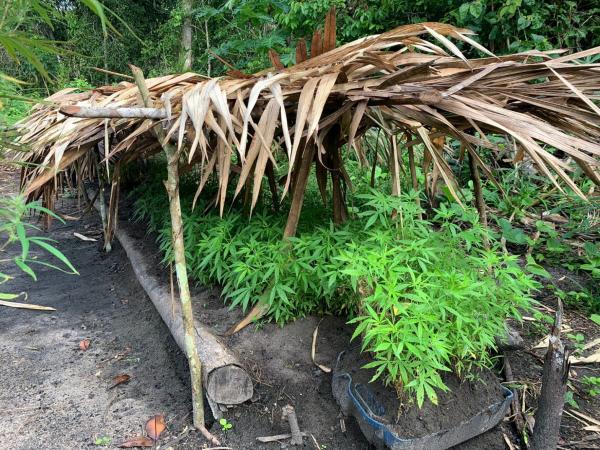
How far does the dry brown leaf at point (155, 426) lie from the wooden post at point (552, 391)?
1608 mm

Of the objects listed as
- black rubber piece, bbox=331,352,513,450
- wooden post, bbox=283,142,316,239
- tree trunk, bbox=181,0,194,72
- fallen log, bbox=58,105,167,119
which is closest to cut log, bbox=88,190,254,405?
black rubber piece, bbox=331,352,513,450

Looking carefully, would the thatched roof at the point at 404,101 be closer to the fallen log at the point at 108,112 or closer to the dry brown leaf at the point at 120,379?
the fallen log at the point at 108,112

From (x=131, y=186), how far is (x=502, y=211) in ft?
13.0

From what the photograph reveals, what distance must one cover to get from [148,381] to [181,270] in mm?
933

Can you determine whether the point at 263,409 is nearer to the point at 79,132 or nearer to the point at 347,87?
the point at 347,87

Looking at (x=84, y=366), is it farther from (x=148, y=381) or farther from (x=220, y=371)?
(x=220, y=371)

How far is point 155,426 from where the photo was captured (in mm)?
2162

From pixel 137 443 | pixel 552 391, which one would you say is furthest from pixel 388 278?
pixel 137 443

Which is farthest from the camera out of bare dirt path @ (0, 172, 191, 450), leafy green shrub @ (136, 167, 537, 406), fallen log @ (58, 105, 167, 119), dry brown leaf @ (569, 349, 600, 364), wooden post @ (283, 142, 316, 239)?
dry brown leaf @ (569, 349, 600, 364)

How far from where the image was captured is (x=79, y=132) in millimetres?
2633

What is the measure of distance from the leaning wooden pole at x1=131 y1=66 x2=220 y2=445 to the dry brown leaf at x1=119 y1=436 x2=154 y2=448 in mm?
215

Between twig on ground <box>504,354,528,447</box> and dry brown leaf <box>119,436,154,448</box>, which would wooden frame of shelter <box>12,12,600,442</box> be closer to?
dry brown leaf <box>119,436,154,448</box>

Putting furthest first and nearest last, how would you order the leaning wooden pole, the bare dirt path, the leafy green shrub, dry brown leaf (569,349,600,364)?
dry brown leaf (569,349,600,364)
the bare dirt path
the leaning wooden pole
the leafy green shrub

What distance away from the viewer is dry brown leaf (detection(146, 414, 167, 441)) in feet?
6.93
